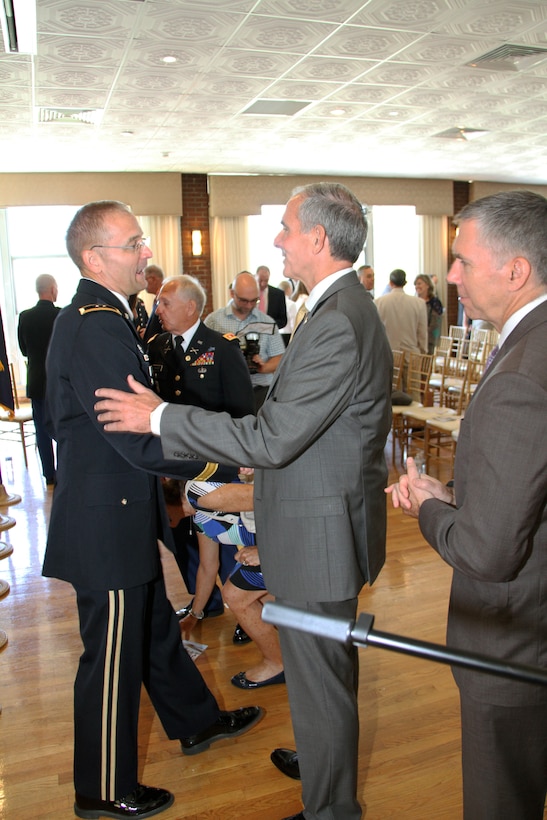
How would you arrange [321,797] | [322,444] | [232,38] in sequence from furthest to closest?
[232,38] → [321,797] → [322,444]

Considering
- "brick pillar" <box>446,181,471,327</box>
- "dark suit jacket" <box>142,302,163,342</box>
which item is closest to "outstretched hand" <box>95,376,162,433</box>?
"dark suit jacket" <box>142,302,163,342</box>

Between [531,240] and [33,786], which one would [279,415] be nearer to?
[531,240]

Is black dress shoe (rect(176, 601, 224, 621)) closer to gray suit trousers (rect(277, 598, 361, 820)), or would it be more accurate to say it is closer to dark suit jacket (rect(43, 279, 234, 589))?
dark suit jacket (rect(43, 279, 234, 589))

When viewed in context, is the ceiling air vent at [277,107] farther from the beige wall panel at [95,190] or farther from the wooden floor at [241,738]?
the wooden floor at [241,738]

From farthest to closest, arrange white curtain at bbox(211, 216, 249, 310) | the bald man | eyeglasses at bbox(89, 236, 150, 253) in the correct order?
white curtain at bbox(211, 216, 249, 310) < the bald man < eyeglasses at bbox(89, 236, 150, 253)

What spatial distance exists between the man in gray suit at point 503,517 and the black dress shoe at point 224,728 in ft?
4.12

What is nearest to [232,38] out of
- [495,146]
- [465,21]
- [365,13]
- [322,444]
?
[365,13]

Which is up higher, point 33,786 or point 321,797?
point 321,797

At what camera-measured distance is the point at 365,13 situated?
14.9 feet

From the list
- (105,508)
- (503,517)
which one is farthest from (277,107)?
(503,517)

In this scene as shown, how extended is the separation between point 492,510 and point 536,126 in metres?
8.53

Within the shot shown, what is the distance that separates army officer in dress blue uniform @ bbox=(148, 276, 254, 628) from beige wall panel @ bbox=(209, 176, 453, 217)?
8274mm

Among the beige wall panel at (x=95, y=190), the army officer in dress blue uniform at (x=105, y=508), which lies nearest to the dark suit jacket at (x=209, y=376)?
the army officer in dress blue uniform at (x=105, y=508)

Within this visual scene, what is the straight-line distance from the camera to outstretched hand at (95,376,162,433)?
1.63 metres
